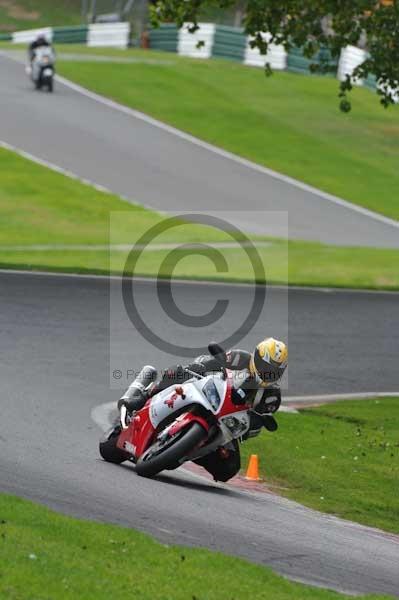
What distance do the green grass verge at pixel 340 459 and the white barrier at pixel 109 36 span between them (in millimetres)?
41813

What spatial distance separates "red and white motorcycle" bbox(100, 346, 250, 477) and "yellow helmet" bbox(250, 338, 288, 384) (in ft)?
0.97

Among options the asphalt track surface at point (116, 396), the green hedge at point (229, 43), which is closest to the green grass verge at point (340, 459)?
the asphalt track surface at point (116, 396)

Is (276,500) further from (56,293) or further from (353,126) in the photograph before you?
(353,126)

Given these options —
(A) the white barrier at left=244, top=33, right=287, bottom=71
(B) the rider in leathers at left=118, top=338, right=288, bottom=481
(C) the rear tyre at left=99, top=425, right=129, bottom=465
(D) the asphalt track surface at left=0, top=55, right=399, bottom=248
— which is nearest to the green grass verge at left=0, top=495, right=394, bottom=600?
(B) the rider in leathers at left=118, top=338, right=288, bottom=481

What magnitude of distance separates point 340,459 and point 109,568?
6.46 m

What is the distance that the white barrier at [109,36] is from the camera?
56.3 m

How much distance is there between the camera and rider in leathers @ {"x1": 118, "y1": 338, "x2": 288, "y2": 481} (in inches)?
450

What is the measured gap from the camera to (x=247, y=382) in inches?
453

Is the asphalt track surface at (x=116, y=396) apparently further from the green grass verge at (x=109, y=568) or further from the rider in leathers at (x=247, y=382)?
the green grass verge at (x=109, y=568)

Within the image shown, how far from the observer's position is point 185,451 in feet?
37.3

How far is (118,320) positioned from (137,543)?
12290 millimetres

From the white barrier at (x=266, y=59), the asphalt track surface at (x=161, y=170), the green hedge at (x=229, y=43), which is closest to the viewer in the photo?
the asphalt track surface at (x=161, y=170)

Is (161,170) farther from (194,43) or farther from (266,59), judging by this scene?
(194,43)

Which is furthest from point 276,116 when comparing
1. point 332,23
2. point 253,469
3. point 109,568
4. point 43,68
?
point 109,568
